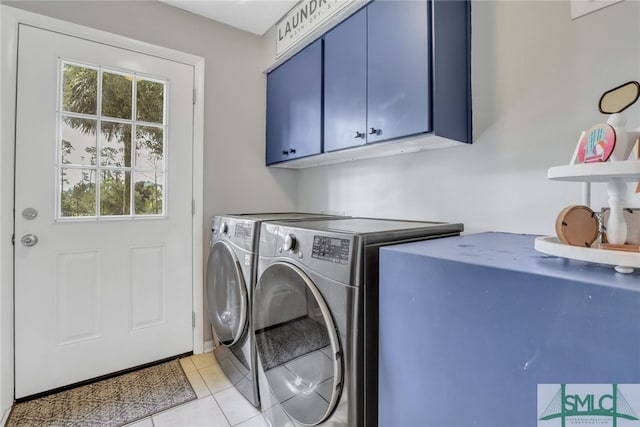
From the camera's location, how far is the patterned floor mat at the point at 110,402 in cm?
148

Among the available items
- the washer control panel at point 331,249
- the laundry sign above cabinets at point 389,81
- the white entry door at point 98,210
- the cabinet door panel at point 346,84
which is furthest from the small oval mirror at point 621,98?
the white entry door at point 98,210

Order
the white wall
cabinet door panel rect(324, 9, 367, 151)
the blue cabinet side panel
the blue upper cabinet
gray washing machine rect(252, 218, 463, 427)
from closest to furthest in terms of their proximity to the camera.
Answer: gray washing machine rect(252, 218, 463, 427) < the white wall < the blue cabinet side panel < cabinet door panel rect(324, 9, 367, 151) < the blue upper cabinet

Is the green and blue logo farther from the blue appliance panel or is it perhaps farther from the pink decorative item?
the pink decorative item

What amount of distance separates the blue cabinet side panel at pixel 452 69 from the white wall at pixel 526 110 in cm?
4

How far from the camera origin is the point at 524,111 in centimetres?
129

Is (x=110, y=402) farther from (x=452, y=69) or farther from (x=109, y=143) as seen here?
(x=452, y=69)

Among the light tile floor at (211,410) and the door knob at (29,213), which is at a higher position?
the door knob at (29,213)

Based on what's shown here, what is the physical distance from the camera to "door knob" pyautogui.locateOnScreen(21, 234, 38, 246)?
1.61m

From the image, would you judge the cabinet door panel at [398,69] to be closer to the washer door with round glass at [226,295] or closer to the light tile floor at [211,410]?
the washer door with round glass at [226,295]

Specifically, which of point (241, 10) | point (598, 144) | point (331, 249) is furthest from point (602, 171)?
point (241, 10)

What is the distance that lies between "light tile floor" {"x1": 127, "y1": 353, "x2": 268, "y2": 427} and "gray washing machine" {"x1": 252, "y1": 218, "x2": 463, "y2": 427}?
7.2 inches

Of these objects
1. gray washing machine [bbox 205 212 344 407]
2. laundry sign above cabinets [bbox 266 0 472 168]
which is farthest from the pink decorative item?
gray washing machine [bbox 205 212 344 407]

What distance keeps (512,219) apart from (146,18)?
8.12 feet

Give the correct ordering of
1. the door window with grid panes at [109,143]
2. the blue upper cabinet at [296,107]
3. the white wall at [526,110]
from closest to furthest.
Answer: the white wall at [526,110]
the door window with grid panes at [109,143]
the blue upper cabinet at [296,107]
